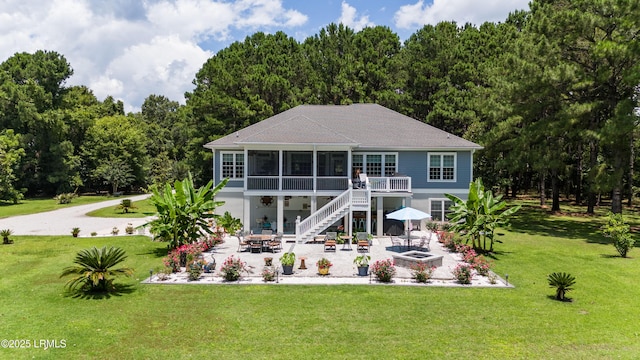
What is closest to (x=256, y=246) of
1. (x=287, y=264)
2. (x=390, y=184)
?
(x=287, y=264)

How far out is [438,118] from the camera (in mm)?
46344

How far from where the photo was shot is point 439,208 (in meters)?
28.5

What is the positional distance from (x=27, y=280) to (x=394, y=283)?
14.2 meters

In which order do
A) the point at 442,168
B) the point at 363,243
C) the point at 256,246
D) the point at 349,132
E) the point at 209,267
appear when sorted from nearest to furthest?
the point at 209,267, the point at 256,246, the point at 363,243, the point at 442,168, the point at 349,132

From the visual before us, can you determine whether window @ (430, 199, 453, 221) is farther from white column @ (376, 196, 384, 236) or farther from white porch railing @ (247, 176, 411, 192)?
white column @ (376, 196, 384, 236)

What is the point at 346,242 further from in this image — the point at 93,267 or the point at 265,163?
the point at 93,267

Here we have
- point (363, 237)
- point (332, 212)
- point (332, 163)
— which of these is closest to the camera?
point (363, 237)

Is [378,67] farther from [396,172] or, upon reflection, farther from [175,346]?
[175,346]

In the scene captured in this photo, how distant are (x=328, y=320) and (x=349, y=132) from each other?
19749 mm

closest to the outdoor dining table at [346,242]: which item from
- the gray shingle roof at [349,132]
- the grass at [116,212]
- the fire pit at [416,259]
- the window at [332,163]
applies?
the fire pit at [416,259]

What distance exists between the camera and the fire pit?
17.4m

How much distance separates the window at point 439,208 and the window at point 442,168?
5.05ft

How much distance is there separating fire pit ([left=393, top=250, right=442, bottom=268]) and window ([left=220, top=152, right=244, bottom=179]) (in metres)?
13.9

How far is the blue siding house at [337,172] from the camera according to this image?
987 inches
